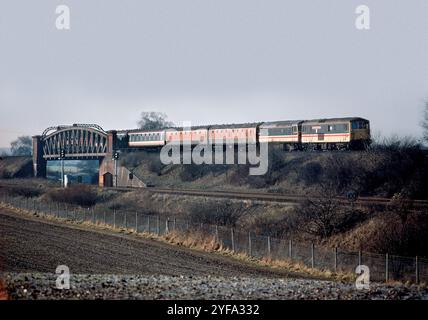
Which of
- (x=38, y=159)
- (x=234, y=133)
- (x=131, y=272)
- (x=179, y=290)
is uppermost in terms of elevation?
(x=234, y=133)

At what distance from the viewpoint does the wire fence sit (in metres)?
21.7

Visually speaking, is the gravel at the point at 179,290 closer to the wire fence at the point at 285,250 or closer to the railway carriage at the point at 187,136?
the wire fence at the point at 285,250

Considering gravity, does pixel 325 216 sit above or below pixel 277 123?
below

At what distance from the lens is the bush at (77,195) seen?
5209 cm

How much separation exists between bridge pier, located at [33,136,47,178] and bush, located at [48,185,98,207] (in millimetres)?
35753

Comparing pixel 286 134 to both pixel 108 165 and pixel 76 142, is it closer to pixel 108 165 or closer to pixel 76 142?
pixel 108 165

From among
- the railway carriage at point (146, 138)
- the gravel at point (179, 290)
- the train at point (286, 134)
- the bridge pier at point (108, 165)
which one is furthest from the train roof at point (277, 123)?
the gravel at point (179, 290)

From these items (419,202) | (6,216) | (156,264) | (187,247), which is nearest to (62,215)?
(6,216)

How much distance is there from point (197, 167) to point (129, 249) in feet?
124

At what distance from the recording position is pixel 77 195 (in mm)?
53125

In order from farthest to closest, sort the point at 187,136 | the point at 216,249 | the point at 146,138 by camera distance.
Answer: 1. the point at 146,138
2. the point at 187,136
3. the point at 216,249

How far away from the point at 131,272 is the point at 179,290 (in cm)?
593

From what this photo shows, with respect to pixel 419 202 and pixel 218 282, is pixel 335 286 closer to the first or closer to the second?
pixel 218 282

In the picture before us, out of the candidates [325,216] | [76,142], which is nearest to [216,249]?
[325,216]
